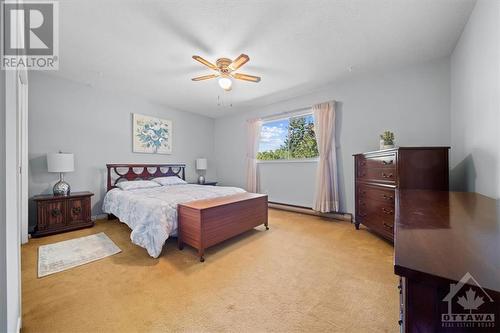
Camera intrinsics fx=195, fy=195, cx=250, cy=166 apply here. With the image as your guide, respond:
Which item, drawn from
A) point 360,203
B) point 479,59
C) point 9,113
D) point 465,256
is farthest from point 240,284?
point 479,59

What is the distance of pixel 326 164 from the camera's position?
11.8 feet

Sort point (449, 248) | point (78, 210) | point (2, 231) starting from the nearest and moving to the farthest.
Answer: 1. point (449, 248)
2. point (2, 231)
3. point (78, 210)

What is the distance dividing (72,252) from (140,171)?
2118mm

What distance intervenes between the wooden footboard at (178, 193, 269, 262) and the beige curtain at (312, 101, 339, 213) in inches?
57.9

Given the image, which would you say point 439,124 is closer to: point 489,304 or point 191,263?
point 489,304

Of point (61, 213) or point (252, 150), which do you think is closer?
point (61, 213)

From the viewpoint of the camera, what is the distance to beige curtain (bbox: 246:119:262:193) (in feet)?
15.5

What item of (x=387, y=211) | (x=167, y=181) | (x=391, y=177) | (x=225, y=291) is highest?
(x=391, y=177)

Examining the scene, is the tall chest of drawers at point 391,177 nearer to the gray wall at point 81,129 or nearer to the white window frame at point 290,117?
the white window frame at point 290,117

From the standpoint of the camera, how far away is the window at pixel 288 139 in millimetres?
4070

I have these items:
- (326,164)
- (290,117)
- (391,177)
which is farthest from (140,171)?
(391,177)

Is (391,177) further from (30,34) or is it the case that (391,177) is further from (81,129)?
(81,129)

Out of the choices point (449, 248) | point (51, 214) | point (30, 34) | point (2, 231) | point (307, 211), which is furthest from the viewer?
point (307, 211)

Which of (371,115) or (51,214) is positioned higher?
(371,115)
